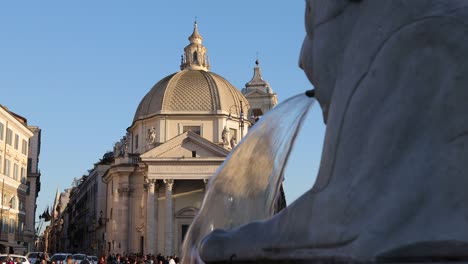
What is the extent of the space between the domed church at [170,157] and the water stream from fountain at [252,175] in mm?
46361

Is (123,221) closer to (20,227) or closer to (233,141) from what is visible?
(20,227)

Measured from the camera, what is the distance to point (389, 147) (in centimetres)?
307

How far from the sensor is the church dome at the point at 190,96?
55.7m

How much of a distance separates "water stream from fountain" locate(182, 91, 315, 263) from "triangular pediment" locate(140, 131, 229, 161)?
46.8 meters

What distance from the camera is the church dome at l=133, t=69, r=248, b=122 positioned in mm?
55656

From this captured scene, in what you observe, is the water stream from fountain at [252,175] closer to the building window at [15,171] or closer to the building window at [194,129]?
the building window at [15,171]

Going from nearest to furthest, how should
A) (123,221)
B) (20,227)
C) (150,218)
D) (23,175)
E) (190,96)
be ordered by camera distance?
(150,218) → (20,227) → (23,175) → (123,221) → (190,96)

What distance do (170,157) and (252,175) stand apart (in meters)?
47.3

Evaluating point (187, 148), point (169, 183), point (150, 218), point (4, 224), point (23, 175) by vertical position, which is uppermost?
point (187, 148)

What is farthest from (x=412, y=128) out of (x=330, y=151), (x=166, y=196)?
(x=166, y=196)

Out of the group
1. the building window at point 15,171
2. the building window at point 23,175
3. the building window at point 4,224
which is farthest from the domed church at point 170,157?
the building window at point 4,224

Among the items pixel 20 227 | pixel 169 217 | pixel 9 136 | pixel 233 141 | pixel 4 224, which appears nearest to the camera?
pixel 4 224

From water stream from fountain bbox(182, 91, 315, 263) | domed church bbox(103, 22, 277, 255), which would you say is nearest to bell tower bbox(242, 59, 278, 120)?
domed church bbox(103, 22, 277, 255)

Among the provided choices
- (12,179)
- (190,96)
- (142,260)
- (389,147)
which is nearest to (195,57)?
(190,96)
